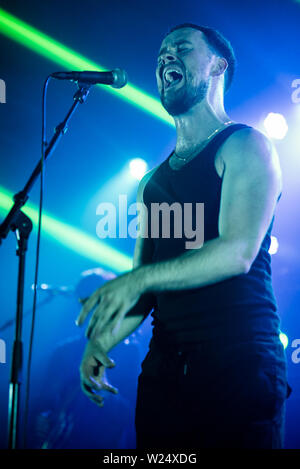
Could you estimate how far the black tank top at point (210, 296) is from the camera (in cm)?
162

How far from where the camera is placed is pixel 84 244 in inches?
250

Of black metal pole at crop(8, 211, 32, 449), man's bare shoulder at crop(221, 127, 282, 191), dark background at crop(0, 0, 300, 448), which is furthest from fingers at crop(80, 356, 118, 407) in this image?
dark background at crop(0, 0, 300, 448)

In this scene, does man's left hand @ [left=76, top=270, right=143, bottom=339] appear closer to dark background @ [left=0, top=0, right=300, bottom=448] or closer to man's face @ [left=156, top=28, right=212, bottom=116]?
man's face @ [left=156, top=28, right=212, bottom=116]

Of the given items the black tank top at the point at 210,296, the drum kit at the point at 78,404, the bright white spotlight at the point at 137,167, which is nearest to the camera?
the black tank top at the point at 210,296

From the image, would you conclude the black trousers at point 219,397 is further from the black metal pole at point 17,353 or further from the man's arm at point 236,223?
the black metal pole at point 17,353

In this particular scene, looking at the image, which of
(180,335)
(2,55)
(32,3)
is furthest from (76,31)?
(180,335)

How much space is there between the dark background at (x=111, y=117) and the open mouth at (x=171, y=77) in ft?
10.5

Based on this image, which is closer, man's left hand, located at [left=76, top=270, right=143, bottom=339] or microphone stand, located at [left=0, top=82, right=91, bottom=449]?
man's left hand, located at [left=76, top=270, right=143, bottom=339]

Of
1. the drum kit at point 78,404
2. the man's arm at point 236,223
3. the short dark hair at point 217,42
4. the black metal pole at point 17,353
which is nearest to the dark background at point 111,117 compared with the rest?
the drum kit at point 78,404

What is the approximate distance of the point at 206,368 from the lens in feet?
5.24

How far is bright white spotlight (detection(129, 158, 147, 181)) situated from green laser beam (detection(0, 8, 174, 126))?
75cm

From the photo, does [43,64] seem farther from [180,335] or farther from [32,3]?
[180,335]

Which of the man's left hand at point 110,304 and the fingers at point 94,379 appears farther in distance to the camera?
the fingers at point 94,379

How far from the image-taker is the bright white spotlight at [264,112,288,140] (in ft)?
17.6
